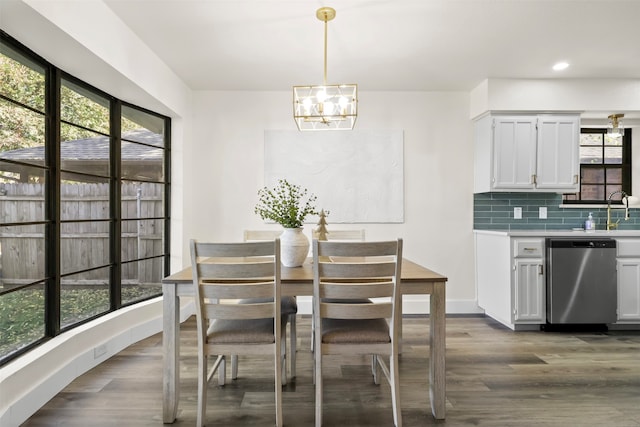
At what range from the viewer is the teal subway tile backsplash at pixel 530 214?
13.8 ft

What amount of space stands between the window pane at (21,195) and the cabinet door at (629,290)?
4.71 meters

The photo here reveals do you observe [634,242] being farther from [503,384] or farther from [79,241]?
[79,241]

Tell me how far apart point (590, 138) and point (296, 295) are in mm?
4125

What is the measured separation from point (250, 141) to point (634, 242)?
3885mm

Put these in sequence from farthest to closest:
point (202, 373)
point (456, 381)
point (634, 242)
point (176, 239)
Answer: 1. point (176, 239)
2. point (634, 242)
3. point (456, 381)
4. point (202, 373)

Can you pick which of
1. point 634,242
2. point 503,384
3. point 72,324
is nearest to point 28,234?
point 72,324

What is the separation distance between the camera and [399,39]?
9.69 feet

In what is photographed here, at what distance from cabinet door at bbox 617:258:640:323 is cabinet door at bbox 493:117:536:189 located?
1109 millimetres

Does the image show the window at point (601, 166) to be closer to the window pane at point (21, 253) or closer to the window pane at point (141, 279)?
the window pane at point (141, 279)

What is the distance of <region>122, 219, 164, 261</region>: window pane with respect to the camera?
133 inches

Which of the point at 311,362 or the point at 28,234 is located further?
the point at 311,362

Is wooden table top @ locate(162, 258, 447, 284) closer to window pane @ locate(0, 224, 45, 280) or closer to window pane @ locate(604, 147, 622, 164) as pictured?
window pane @ locate(0, 224, 45, 280)

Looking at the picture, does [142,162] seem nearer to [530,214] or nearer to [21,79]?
[21,79]

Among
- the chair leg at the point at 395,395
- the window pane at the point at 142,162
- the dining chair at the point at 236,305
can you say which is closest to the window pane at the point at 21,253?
the window pane at the point at 142,162
